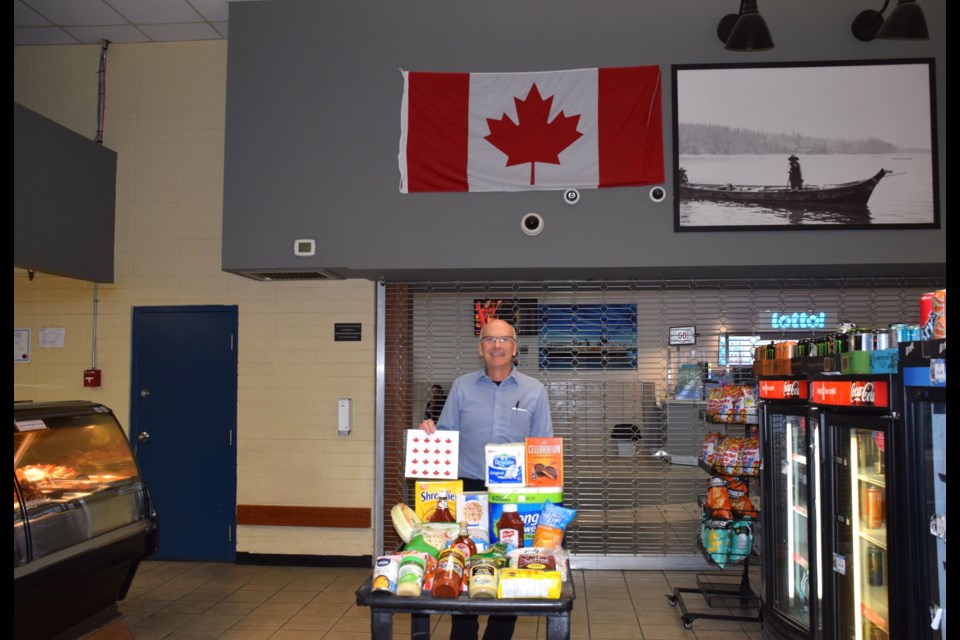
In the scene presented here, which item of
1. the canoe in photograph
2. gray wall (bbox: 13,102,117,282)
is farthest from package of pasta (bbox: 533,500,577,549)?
gray wall (bbox: 13,102,117,282)

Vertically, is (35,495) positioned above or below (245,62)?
below

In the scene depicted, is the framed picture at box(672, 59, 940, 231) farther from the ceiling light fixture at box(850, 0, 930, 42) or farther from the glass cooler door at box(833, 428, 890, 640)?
the glass cooler door at box(833, 428, 890, 640)

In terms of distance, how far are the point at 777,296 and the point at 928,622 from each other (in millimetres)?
3678

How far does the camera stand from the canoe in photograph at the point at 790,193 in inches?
208

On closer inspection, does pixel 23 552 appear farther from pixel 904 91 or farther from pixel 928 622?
pixel 904 91

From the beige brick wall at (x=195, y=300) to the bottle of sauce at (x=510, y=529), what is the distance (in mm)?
3590

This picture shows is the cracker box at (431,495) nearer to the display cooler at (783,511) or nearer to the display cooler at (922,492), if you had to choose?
the display cooler at (922,492)

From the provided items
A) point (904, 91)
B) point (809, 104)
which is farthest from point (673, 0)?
point (904, 91)

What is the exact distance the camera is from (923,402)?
9.02 ft

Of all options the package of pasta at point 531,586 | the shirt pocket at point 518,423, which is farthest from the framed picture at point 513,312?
the package of pasta at point 531,586

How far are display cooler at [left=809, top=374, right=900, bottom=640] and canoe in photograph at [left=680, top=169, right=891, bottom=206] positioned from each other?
214 centimetres

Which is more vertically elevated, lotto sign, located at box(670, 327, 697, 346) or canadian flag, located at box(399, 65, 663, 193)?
canadian flag, located at box(399, 65, 663, 193)

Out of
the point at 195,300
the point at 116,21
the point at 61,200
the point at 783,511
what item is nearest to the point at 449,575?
the point at 783,511

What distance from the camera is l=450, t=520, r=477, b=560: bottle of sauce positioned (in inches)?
103
